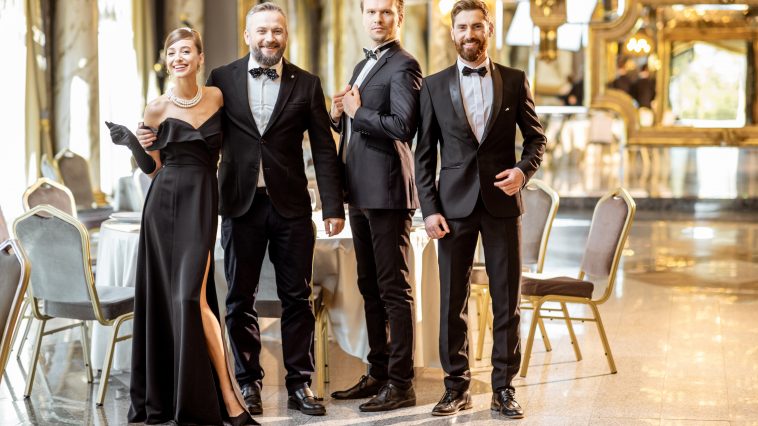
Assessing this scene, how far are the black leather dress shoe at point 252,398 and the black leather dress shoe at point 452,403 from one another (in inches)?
29.6

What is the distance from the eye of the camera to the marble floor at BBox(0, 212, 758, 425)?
14.8ft

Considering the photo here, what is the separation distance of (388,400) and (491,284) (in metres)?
0.68

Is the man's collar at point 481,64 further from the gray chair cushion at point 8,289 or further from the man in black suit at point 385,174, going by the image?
the gray chair cushion at point 8,289

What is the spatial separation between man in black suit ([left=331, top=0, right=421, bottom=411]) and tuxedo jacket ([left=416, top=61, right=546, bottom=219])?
99 millimetres

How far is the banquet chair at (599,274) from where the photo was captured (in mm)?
5281

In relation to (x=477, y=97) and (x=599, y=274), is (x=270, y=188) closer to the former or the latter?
(x=477, y=97)

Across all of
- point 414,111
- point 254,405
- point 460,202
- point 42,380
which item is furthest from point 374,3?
point 42,380

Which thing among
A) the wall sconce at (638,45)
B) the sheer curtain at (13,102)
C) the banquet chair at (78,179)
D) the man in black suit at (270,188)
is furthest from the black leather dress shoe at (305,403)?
the wall sconce at (638,45)

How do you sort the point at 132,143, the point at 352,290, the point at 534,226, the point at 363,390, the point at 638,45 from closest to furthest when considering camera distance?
the point at 132,143 → the point at 363,390 → the point at 352,290 → the point at 534,226 → the point at 638,45

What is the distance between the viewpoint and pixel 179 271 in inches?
164

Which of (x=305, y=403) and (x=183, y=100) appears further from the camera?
(x=305, y=403)

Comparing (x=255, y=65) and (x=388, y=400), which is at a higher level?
(x=255, y=65)

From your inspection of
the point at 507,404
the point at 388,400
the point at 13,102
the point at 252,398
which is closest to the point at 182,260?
the point at 252,398

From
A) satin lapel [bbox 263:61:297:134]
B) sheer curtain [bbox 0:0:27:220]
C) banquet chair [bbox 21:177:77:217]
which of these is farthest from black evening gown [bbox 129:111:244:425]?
sheer curtain [bbox 0:0:27:220]
